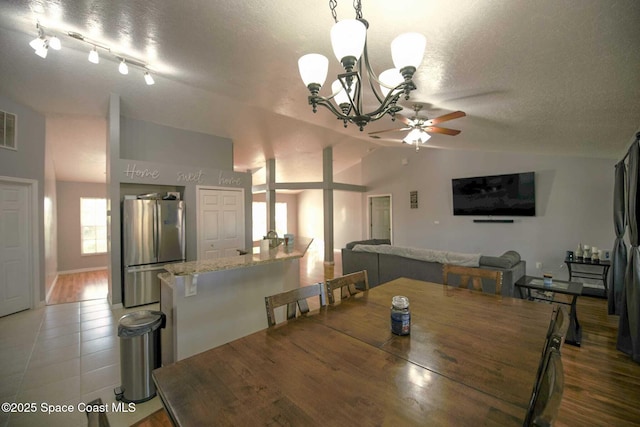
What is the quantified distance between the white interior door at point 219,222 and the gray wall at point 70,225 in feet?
11.9

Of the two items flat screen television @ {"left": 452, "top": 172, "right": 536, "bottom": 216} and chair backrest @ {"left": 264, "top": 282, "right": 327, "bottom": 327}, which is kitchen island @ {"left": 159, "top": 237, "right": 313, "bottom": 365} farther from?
flat screen television @ {"left": 452, "top": 172, "right": 536, "bottom": 216}

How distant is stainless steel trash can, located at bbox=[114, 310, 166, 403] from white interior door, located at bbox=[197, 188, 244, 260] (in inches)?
Result: 109

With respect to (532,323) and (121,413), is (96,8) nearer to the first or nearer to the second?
(121,413)

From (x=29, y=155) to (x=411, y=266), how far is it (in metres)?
5.59

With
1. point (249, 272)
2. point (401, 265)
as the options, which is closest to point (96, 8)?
point (249, 272)

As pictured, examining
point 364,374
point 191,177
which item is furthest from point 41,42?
point 364,374

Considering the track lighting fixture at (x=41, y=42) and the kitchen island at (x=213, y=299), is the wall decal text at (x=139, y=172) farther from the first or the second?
the kitchen island at (x=213, y=299)

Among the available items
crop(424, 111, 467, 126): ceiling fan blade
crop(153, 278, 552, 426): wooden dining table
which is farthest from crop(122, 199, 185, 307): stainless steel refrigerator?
crop(424, 111, 467, 126): ceiling fan blade

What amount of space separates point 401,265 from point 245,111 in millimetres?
3507

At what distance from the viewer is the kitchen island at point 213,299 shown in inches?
84.0

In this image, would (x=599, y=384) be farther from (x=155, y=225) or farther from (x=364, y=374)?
(x=155, y=225)

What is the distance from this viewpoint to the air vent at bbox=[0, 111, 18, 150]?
134 inches

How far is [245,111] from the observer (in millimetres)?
4449

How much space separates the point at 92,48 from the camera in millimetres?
2631
